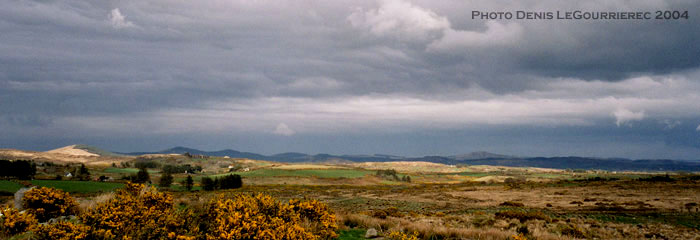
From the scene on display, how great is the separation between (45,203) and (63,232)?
31.1 feet

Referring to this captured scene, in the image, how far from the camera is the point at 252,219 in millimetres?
8609

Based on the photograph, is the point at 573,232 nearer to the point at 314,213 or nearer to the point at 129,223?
the point at 314,213

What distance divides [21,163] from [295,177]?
7603cm

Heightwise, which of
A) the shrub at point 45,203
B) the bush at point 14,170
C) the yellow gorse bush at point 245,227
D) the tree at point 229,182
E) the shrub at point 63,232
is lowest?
the tree at point 229,182

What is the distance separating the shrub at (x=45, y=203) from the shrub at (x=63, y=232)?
25.4 feet

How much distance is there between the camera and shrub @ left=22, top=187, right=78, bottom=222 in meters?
15.5

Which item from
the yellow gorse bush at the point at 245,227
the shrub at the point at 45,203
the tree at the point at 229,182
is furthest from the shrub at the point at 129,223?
the tree at the point at 229,182

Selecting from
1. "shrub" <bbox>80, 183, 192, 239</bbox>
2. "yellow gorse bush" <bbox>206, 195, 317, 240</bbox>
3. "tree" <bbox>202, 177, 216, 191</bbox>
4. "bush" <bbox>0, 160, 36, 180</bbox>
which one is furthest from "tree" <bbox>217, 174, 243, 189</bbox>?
"yellow gorse bush" <bbox>206, 195, 317, 240</bbox>

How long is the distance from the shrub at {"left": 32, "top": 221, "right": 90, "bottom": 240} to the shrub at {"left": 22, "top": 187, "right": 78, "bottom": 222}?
25.4ft

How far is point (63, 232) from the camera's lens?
877cm

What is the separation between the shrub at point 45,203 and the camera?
51.0ft

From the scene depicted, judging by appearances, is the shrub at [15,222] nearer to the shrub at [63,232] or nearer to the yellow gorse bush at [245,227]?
the shrub at [63,232]

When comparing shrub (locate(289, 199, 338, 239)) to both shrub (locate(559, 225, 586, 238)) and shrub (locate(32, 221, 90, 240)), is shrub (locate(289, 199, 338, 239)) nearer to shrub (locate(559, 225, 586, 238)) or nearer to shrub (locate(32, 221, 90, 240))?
shrub (locate(32, 221, 90, 240))

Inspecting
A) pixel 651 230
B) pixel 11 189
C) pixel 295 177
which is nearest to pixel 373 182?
pixel 295 177
